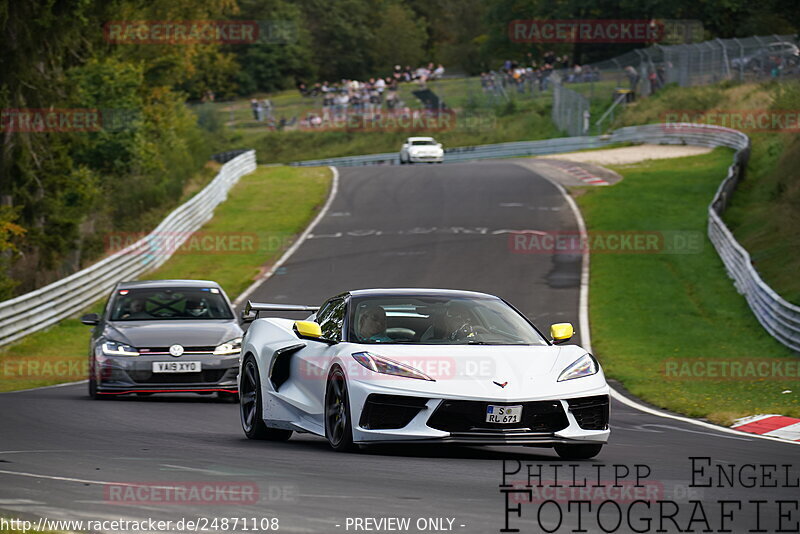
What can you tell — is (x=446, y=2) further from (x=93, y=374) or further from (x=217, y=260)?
(x=93, y=374)

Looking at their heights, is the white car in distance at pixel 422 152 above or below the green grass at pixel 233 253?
below

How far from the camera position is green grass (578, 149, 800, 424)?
17.2 metres

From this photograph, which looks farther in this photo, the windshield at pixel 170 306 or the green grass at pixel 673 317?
the green grass at pixel 673 317

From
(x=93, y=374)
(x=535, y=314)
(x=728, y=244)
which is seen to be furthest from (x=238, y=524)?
(x=728, y=244)

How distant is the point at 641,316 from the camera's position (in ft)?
88.7

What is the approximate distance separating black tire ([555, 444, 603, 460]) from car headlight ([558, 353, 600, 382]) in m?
0.51

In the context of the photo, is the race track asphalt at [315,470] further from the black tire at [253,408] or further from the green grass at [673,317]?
the green grass at [673,317]

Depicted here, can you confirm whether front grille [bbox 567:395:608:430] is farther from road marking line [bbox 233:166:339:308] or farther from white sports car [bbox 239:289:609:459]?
road marking line [bbox 233:166:339:308]

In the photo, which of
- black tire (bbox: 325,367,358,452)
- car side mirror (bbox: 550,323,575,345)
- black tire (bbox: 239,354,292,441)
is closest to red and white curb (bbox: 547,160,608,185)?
black tire (bbox: 239,354,292,441)

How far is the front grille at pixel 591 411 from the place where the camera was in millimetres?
9406

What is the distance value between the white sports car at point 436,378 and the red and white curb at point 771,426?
3.23 m

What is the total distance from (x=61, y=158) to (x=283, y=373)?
31.9 m

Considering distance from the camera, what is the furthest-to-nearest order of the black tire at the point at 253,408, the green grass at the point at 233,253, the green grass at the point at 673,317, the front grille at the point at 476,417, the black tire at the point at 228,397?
the green grass at the point at 233,253 < the green grass at the point at 673,317 < the black tire at the point at 228,397 < the black tire at the point at 253,408 < the front grille at the point at 476,417

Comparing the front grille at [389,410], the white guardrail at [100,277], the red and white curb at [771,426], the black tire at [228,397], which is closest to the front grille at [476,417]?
the front grille at [389,410]
